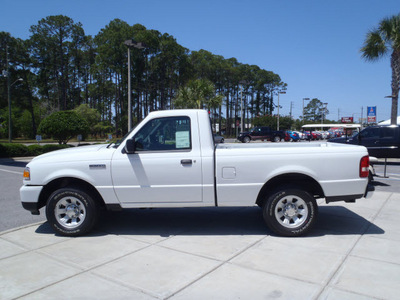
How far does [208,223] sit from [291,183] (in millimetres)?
1709

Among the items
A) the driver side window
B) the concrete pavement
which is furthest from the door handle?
the concrete pavement

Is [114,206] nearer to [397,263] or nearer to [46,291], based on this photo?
[46,291]

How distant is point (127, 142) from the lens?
496 cm

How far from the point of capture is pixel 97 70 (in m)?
61.4

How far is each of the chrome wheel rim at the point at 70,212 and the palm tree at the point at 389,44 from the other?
76.1 ft

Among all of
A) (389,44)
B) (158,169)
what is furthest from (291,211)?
(389,44)

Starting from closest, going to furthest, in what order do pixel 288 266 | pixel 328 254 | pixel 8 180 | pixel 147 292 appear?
pixel 147 292 → pixel 288 266 → pixel 328 254 → pixel 8 180

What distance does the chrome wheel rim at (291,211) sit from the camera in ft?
16.7

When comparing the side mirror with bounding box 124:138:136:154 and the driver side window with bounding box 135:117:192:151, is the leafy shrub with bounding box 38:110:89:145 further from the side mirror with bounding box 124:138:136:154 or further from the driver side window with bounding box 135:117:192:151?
the side mirror with bounding box 124:138:136:154

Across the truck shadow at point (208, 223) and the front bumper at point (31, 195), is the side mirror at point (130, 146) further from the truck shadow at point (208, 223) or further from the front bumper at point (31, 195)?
the front bumper at point (31, 195)

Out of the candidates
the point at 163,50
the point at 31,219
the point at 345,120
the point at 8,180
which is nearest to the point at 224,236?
the point at 31,219

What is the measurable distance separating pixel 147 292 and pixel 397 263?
121 inches

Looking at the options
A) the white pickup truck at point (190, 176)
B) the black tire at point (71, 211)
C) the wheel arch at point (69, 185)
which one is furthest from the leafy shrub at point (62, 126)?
the black tire at point (71, 211)

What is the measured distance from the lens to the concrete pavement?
3.51 meters
